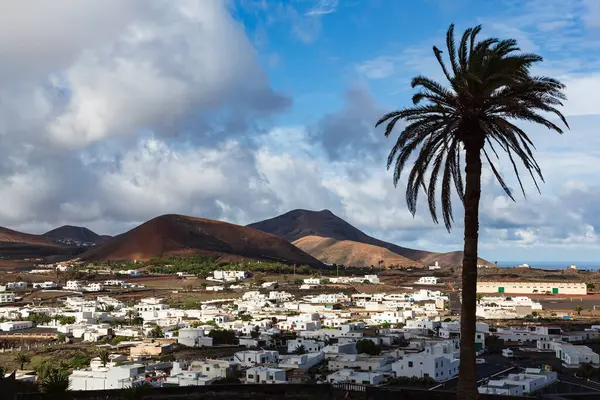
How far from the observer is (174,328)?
60094 millimetres

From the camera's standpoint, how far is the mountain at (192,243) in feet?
520

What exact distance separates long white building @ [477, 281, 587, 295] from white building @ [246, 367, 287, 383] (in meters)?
71.8

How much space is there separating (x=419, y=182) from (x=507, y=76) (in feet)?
8.53

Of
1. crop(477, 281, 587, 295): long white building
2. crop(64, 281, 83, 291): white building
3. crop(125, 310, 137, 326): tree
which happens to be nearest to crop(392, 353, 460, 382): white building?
crop(125, 310, 137, 326): tree

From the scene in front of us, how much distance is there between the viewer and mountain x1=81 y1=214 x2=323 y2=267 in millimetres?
158500

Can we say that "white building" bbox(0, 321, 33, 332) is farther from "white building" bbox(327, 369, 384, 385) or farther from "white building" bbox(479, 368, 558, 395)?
"white building" bbox(479, 368, 558, 395)

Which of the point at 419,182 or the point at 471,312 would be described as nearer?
the point at 471,312

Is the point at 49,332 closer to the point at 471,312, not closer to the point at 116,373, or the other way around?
the point at 116,373

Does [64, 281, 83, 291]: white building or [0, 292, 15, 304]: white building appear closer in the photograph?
[0, 292, 15, 304]: white building

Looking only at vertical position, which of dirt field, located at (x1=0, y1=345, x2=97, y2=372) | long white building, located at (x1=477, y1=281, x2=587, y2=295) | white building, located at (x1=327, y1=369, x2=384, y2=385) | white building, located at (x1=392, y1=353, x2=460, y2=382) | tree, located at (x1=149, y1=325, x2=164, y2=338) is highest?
long white building, located at (x1=477, y1=281, x2=587, y2=295)

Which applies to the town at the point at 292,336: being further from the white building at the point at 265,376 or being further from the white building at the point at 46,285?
the white building at the point at 46,285

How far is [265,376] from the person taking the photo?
3256 centimetres

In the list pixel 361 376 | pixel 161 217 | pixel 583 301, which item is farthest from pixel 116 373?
pixel 161 217

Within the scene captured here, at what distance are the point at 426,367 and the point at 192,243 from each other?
13387cm
